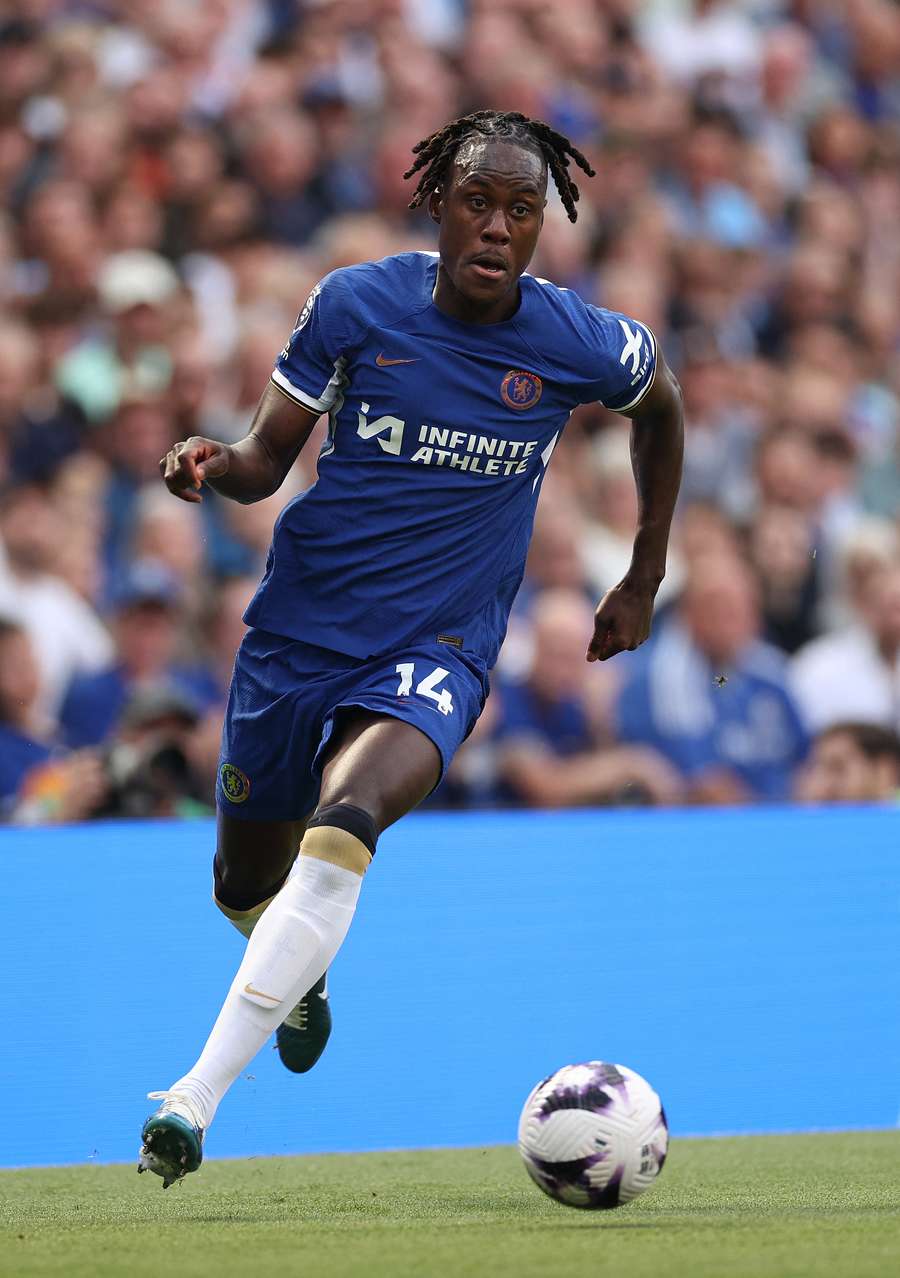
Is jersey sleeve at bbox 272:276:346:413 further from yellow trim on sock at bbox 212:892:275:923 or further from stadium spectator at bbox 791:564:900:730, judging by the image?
stadium spectator at bbox 791:564:900:730

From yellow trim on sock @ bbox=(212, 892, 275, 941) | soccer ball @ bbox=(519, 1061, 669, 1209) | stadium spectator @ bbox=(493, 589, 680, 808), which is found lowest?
stadium spectator @ bbox=(493, 589, 680, 808)

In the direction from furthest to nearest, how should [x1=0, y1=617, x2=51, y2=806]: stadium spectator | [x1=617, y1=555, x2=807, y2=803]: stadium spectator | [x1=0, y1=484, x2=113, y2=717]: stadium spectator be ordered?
[x1=617, y1=555, x2=807, y2=803]: stadium spectator → [x1=0, y1=484, x2=113, y2=717]: stadium spectator → [x1=0, y1=617, x2=51, y2=806]: stadium spectator

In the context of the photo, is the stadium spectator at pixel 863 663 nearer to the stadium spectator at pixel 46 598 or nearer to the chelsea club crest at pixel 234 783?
the stadium spectator at pixel 46 598

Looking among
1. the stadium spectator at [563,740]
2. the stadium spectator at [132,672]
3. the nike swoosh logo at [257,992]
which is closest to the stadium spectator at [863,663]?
the stadium spectator at [563,740]

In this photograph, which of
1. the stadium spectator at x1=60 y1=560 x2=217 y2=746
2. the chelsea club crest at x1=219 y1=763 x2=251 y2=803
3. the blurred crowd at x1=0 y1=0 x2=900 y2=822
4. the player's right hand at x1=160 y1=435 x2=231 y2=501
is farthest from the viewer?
the blurred crowd at x1=0 y1=0 x2=900 y2=822

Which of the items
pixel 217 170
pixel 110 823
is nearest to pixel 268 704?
pixel 110 823

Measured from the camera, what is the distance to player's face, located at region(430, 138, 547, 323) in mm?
4762

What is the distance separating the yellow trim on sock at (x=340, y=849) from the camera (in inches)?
173

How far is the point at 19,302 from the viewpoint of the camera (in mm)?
9406

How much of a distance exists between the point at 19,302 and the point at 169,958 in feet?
13.1

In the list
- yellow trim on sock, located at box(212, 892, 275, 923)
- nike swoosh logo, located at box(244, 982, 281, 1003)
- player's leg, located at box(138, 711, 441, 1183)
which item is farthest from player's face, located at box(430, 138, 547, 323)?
yellow trim on sock, located at box(212, 892, 275, 923)

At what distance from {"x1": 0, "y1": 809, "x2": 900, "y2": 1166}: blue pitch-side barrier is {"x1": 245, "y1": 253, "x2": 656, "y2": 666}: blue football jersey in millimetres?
1860

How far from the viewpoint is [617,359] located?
16.8 feet

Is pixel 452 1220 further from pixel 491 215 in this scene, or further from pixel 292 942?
pixel 491 215
